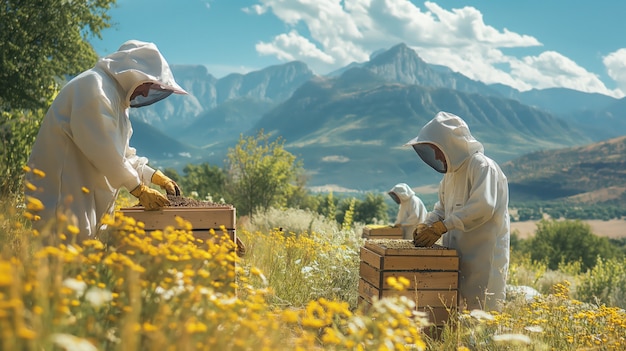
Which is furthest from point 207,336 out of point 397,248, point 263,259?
point 263,259

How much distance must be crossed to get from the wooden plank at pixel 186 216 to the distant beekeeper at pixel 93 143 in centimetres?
8

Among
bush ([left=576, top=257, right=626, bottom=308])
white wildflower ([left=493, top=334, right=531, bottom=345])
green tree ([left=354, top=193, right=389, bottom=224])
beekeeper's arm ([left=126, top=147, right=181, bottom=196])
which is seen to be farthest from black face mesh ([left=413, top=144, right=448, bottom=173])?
green tree ([left=354, top=193, right=389, bottom=224])

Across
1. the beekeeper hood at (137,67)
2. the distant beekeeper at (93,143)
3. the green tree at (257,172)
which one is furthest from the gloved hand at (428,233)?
the green tree at (257,172)

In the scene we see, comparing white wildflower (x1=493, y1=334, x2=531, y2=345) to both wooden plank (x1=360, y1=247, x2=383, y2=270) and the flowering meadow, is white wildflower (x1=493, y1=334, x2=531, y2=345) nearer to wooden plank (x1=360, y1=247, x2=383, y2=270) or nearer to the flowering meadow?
the flowering meadow

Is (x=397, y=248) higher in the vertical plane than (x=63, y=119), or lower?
lower

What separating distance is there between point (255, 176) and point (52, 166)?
20.7 metres

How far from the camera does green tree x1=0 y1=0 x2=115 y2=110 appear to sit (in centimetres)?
1446

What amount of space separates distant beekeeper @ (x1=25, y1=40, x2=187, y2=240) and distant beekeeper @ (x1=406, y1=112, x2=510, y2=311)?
258 cm

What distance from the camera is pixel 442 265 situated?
5258 mm

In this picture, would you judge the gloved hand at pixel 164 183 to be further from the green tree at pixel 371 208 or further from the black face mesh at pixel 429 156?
the green tree at pixel 371 208

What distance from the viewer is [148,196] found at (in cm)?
420

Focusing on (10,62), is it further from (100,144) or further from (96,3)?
(100,144)

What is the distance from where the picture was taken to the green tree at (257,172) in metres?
24.7

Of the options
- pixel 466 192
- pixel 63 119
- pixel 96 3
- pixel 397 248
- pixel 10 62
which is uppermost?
pixel 96 3
